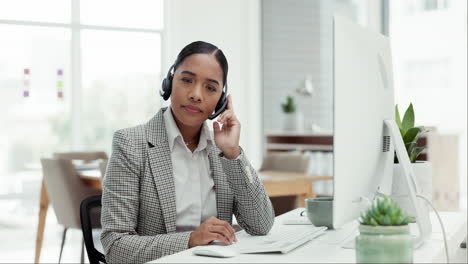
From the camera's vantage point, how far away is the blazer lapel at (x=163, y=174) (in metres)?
1.71

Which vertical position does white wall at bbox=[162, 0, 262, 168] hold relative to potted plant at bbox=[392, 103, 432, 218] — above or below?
above

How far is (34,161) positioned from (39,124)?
396 mm

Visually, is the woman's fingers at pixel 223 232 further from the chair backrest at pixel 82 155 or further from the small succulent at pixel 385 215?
the chair backrest at pixel 82 155

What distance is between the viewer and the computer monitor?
124cm

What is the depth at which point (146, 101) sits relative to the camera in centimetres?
710

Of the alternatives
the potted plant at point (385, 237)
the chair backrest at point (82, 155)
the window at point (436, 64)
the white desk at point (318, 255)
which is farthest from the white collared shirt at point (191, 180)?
the window at point (436, 64)

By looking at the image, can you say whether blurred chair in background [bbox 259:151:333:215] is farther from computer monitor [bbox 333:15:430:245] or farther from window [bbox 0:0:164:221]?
window [bbox 0:0:164:221]

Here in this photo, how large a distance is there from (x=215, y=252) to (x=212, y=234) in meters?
0.17

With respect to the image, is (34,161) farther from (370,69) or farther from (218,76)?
(370,69)

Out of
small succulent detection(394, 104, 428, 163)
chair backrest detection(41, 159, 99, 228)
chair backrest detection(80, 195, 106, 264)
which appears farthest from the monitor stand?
chair backrest detection(41, 159, 99, 228)

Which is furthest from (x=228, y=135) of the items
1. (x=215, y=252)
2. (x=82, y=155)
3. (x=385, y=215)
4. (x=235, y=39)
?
(x=235, y=39)

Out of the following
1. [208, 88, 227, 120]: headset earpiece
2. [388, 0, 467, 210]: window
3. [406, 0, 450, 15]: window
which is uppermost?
[406, 0, 450, 15]: window

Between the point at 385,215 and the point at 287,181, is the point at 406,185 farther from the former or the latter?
the point at 287,181

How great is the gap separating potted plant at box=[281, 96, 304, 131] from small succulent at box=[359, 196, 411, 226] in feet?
18.1
